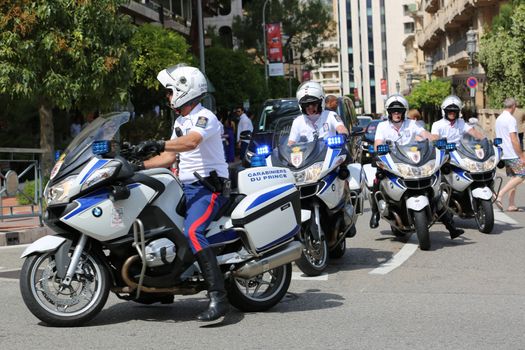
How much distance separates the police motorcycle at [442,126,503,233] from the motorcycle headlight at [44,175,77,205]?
6.74 m

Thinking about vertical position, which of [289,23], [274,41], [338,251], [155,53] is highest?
[289,23]

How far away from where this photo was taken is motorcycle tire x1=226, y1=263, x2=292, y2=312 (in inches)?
280

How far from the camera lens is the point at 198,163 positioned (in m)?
7.07

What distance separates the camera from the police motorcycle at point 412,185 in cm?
1068

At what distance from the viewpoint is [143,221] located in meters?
6.59

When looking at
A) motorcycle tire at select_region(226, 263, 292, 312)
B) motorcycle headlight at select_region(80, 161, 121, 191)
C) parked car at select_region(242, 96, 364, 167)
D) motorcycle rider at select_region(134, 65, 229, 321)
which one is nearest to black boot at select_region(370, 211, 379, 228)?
motorcycle tire at select_region(226, 263, 292, 312)

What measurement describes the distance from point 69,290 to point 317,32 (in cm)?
6711

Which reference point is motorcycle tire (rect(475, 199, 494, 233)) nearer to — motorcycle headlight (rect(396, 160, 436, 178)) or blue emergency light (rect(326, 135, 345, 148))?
motorcycle headlight (rect(396, 160, 436, 178))

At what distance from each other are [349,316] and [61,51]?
526 inches

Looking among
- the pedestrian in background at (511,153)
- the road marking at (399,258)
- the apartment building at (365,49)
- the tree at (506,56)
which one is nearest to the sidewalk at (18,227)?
the road marking at (399,258)

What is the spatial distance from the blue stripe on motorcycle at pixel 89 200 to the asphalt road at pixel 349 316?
784mm

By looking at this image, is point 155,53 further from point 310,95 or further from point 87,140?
point 87,140

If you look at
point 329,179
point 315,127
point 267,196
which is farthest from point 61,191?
point 315,127

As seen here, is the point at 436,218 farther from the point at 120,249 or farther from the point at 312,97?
the point at 120,249
